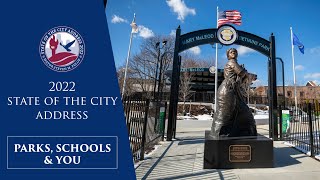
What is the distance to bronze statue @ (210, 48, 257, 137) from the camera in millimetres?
7875

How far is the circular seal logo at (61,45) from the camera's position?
3.96 metres

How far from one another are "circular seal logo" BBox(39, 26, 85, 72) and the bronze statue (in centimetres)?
474

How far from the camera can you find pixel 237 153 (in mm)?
7387

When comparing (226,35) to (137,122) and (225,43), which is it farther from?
(137,122)

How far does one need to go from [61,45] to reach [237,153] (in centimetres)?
499

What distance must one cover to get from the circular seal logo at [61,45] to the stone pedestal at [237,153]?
171 inches

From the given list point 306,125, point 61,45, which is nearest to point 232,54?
point 61,45

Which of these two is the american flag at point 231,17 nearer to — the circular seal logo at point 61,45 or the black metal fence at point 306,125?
the black metal fence at point 306,125

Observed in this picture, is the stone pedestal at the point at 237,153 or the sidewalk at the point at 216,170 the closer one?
the sidewalk at the point at 216,170

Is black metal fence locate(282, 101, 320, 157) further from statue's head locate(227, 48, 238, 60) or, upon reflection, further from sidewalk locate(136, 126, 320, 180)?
statue's head locate(227, 48, 238, 60)

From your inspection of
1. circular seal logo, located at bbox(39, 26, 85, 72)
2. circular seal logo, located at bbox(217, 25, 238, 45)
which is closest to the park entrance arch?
circular seal logo, located at bbox(217, 25, 238, 45)

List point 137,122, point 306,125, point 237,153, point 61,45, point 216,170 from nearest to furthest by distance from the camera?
point 61,45
point 216,170
point 237,153
point 137,122
point 306,125

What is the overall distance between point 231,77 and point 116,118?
185 inches

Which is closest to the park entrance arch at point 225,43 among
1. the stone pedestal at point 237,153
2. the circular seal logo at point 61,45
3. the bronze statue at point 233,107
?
the bronze statue at point 233,107
